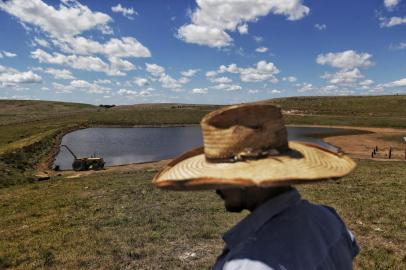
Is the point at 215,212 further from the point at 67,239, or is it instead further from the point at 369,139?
the point at 369,139

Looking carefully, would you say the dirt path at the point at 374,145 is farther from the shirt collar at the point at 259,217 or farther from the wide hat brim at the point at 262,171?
the shirt collar at the point at 259,217

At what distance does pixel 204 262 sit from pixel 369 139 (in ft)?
183

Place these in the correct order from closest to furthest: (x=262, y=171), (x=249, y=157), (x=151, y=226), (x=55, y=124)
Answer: (x=262, y=171) → (x=249, y=157) → (x=151, y=226) → (x=55, y=124)

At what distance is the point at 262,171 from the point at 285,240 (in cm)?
40

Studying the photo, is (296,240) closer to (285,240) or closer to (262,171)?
(285,240)

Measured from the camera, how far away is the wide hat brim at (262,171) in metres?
2.05

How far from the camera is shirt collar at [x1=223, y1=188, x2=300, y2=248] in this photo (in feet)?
7.00

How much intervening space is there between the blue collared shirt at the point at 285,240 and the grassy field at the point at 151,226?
5762 millimetres

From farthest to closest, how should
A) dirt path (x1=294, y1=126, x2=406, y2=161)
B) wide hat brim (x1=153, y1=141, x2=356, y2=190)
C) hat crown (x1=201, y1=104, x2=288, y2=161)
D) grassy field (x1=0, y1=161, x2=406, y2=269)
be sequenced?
dirt path (x1=294, y1=126, x2=406, y2=161)
grassy field (x1=0, y1=161, x2=406, y2=269)
hat crown (x1=201, y1=104, x2=288, y2=161)
wide hat brim (x1=153, y1=141, x2=356, y2=190)

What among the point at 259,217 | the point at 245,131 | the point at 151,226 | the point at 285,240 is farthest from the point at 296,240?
the point at 151,226

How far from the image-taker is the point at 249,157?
7.32 ft

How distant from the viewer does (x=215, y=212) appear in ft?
41.2

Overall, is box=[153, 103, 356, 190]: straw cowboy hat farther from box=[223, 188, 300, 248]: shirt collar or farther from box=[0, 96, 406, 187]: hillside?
box=[0, 96, 406, 187]: hillside

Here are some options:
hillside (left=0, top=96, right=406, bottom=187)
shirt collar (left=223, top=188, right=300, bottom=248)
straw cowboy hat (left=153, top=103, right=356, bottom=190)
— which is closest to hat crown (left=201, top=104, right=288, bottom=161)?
straw cowboy hat (left=153, top=103, right=356, bottom=190)
